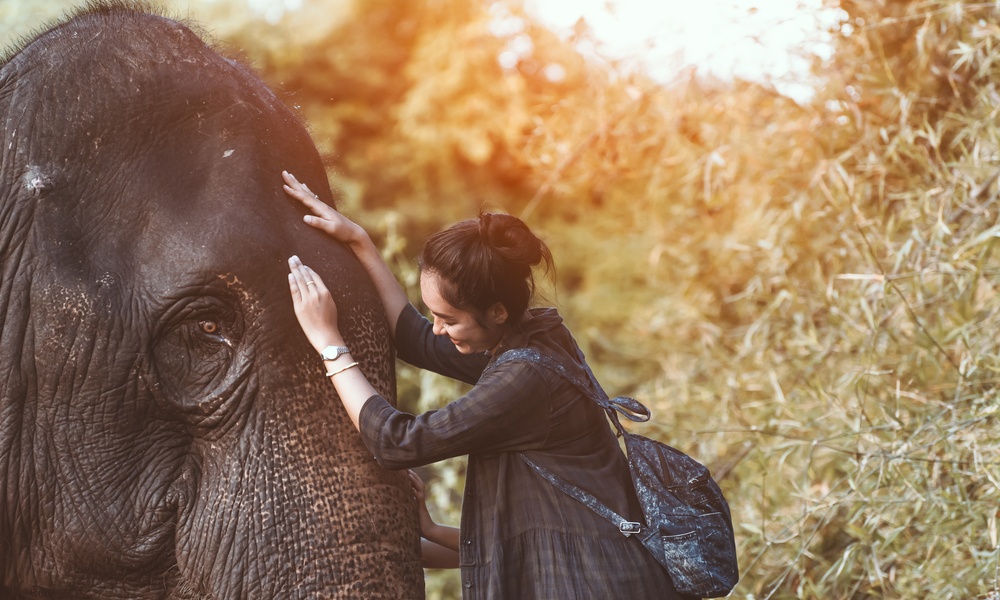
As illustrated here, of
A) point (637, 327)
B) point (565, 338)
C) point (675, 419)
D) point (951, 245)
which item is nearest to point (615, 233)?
point (637, 327)

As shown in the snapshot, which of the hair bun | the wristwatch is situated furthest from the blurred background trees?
the wristwatch

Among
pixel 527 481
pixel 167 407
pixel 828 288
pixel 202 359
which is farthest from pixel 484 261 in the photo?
pixel 828 288

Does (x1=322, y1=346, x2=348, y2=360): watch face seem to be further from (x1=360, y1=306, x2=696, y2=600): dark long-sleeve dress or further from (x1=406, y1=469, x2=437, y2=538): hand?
(x1=406, y1=469, x2=437, y2=538): hand

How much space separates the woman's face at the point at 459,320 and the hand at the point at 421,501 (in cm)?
32

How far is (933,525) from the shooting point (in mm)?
3318

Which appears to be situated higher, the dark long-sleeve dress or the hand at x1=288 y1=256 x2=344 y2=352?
the hand at x1=288 y1=256 x2=344 y2=352

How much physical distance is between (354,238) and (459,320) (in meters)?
0.38

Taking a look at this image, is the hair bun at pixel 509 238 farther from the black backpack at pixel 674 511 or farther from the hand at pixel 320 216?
the hand at pixel 320 216

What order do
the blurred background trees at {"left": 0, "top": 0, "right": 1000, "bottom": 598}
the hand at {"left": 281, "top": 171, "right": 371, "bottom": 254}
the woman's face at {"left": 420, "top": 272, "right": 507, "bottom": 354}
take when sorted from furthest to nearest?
the blurred background trees at {"left": 0, "top": 0, "right": 1000, "bottom": 598}
the hand at {"left": 281, "top": 171, "right": 371, "bottom": 254}
the woman's face at {"left": 420, "top": 272, "right": 507, "bottom": 354}

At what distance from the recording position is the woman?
92.3 inches

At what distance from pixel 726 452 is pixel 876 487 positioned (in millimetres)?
1674

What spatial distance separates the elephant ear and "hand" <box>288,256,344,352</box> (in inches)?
5.0

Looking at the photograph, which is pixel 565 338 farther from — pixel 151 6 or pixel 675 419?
pixel 675 419

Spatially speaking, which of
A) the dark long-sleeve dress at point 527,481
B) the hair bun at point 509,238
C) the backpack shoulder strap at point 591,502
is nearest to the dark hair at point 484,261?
the hair bun at point 509,238
